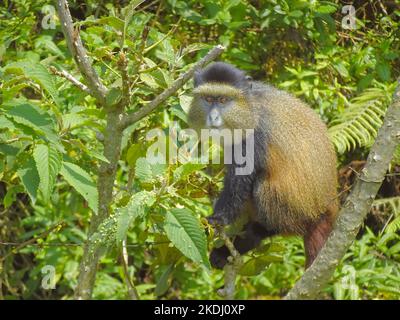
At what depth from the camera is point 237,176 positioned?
4.59 m

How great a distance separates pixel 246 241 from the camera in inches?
191

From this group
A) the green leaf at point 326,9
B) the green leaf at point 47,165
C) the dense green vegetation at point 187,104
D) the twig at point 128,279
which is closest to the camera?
the green leaf at point 47,165

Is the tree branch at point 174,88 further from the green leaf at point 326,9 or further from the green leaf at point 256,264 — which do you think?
the green leaf at point 326,9

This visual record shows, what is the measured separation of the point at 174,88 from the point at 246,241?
5.95 ft

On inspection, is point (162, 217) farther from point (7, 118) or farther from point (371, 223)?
point (371, 223)

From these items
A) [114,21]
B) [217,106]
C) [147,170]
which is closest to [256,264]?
[147,170]

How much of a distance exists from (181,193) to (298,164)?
1.26m

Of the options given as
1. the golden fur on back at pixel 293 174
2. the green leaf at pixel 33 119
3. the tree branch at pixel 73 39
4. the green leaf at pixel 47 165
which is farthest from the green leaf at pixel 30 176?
the golden fur on back at pixel 293 174

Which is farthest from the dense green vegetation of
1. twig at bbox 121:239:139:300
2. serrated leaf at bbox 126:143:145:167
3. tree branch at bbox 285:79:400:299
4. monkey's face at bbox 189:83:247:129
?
tree branch at bbox 285:79:400:299

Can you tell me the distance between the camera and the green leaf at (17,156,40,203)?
10.1ft

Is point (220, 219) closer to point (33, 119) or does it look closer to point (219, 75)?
point (219, 75)

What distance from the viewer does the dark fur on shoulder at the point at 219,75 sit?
455 centimetres

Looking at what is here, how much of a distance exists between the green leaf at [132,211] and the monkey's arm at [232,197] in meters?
1.40
